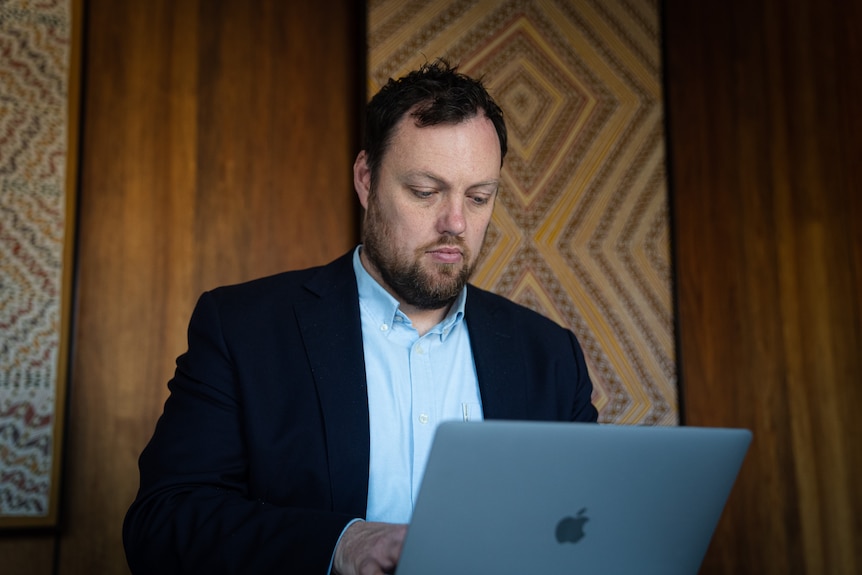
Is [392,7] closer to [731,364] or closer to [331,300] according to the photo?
[331,300]

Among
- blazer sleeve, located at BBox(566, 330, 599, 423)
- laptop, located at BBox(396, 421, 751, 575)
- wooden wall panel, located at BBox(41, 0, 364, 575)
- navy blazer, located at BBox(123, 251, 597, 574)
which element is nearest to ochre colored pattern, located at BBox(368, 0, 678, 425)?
wooden wall panel, located at BBox(41, 0, 364, 575)

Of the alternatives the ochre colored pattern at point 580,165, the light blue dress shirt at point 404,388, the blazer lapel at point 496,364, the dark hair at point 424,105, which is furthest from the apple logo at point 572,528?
the ochre colored pattern at point 580,165

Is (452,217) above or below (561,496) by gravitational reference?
above

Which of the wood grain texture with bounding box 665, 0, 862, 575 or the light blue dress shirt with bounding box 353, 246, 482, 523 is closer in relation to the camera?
the light blue dress shirt with bounding box 353, 246, 482, 523

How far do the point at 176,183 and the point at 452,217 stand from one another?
1212mm

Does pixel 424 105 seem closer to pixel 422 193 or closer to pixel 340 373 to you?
pixel 422 193

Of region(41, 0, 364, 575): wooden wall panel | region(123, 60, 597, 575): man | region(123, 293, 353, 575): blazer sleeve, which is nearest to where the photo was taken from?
region(123, 293, 353, 575): blazer sleeve

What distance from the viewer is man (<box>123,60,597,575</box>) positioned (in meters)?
1.38

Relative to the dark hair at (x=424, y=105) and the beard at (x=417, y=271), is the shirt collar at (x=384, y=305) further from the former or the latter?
the dark hair at (x=424, y=105)

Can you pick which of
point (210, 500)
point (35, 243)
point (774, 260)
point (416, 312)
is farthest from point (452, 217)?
point (774, 260)

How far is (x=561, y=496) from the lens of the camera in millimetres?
1043

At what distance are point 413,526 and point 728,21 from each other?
2594 millimetres

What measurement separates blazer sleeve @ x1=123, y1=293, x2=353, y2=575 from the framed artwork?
915 millimetres

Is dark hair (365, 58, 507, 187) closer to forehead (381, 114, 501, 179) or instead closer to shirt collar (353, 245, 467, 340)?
forehead (381, 114, 501, 179)
